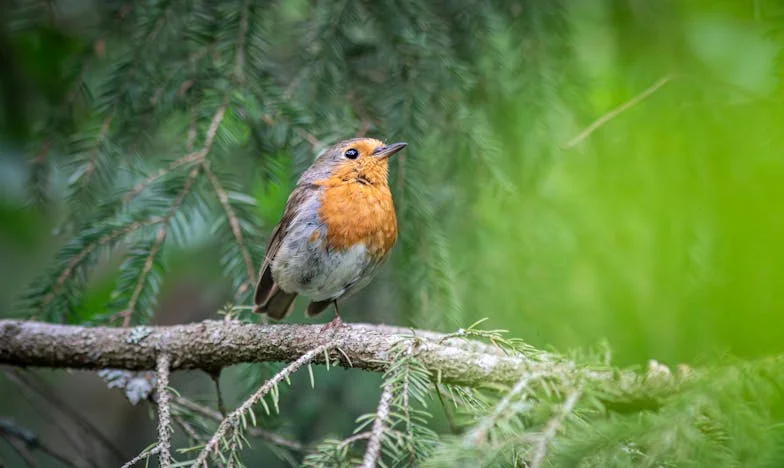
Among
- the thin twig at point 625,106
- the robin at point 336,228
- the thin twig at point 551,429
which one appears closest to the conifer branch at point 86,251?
the robin at point 336,228

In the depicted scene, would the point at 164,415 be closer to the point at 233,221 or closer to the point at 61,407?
the point at 233,221

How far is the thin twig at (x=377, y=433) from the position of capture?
1.59m

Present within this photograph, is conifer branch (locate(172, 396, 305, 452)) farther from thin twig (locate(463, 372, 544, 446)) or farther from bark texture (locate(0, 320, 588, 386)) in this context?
thin twig (locate(463, 372, 544, 446))

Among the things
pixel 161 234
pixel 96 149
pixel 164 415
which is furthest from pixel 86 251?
pixel 164 415

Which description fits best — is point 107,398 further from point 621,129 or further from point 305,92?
point 621,129

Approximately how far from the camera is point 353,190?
3377mm

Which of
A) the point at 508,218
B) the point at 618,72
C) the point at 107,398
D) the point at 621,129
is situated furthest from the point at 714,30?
the point at 107,398

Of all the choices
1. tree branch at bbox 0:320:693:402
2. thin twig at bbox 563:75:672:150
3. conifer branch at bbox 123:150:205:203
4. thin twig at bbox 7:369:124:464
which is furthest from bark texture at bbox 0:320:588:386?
thin twig at bbox 563:75:672:150

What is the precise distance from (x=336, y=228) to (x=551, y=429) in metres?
1.95

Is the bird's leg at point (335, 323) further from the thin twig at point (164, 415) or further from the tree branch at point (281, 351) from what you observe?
the thin twig at point (164, 415)

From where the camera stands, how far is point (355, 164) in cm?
345

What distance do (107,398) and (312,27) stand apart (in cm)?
457

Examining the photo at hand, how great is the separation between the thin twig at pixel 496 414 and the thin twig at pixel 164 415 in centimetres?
81

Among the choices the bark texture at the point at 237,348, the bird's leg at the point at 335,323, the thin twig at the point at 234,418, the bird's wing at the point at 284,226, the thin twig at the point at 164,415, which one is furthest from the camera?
the bird's wing at the point at 284,226
